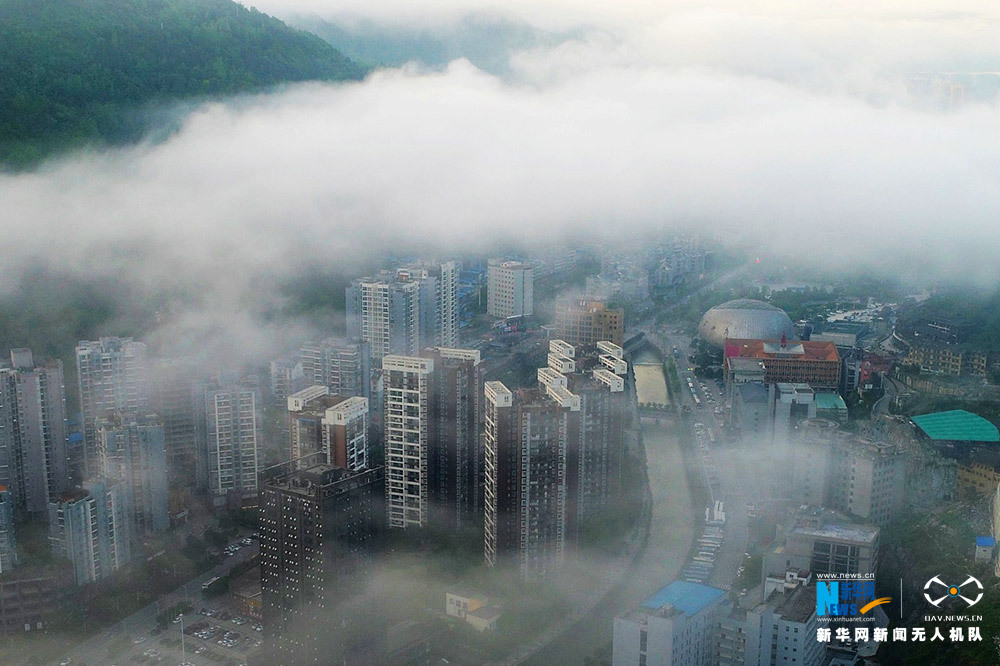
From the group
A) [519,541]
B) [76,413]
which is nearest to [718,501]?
[519,541]

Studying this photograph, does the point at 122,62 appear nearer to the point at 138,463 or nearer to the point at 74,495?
the point at 138,463

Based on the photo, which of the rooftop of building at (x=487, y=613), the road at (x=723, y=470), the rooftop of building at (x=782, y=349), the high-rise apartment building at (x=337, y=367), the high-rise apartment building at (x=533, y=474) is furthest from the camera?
the rooftop of building at (x=782, y=349)

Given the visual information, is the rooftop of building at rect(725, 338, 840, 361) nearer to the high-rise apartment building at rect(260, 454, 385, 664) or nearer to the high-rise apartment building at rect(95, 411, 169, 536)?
the high-rise apartment building at rect(95, 411, 169, 536)

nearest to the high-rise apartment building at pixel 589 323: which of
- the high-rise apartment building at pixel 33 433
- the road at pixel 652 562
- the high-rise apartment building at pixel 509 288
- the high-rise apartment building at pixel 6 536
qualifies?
the high-rise apartment building at pixel 509 288

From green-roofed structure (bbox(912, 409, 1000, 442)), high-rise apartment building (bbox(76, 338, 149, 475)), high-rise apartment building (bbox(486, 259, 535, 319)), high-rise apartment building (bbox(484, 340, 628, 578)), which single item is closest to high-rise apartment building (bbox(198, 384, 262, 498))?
high-rise apartment building (bbox(76, 338, 149, 475))

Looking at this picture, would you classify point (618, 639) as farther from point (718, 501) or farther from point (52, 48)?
point (52, 48)

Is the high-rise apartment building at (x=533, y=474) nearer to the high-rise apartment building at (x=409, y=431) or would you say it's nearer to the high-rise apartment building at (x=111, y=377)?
the high-rise apartment building at (x=409, y=431)
